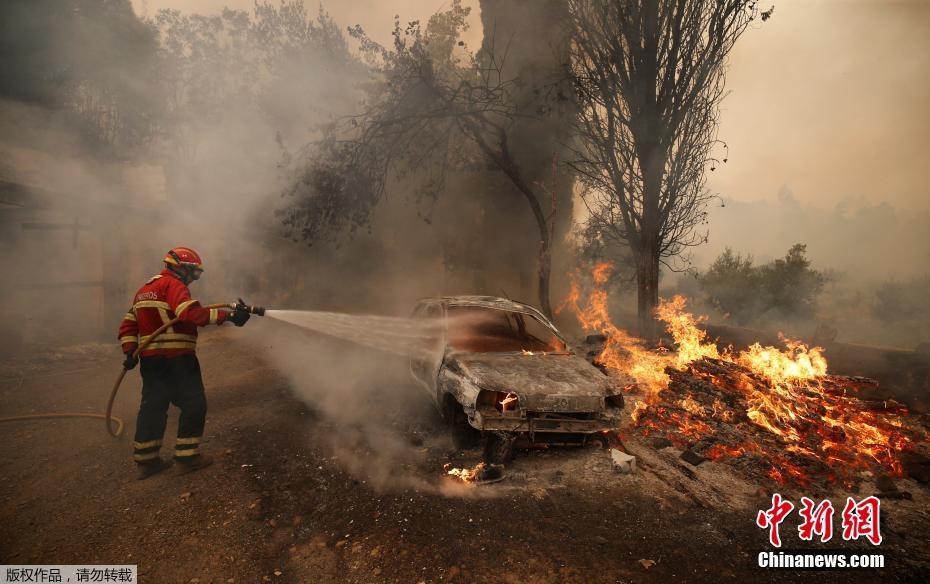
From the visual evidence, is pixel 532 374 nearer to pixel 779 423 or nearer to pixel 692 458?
pixel 692 458

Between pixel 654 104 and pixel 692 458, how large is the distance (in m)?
7.15

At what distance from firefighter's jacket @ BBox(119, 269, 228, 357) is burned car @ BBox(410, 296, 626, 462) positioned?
2515 mm

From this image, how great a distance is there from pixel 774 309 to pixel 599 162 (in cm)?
1223

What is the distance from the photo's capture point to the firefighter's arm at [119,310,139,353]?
4.11 m

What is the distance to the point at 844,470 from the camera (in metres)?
4.28

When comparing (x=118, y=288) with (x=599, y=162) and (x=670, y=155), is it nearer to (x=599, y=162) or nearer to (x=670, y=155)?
(x=599, y=162)

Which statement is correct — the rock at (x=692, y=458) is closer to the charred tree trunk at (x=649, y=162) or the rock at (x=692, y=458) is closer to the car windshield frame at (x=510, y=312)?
the car windshield frame at (x=510, y=312)

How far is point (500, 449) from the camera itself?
420 centimetres

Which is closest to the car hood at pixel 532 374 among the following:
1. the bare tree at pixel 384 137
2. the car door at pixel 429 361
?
the car door at pixel 429 361

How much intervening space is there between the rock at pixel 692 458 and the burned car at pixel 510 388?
95 cm

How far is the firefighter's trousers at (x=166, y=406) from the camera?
13.2 feet

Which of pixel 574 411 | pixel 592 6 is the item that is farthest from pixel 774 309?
pixel 574 411

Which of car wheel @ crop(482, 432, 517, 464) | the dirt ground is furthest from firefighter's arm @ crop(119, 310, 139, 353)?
car wheel @ crop(482, 432, 517, 464)

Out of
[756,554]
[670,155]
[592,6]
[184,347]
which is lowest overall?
[756,554]
